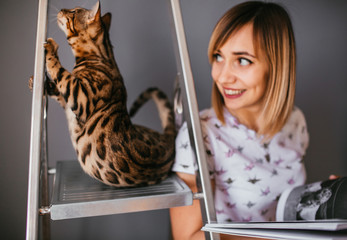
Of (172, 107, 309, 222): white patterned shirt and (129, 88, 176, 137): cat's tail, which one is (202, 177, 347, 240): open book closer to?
(172, 107, 309, 222): white patterned shirt

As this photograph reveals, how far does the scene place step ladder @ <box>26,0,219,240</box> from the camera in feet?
1.58

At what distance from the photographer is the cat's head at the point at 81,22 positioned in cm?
52

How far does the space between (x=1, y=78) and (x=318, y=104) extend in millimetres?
1054

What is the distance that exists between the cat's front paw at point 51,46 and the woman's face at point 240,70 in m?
0.44

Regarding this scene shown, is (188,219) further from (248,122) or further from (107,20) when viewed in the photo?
(107,20)

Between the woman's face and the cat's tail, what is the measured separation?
0.16 meters

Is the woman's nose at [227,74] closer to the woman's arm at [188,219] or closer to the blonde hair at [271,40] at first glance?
the blonde hair at [271,40]

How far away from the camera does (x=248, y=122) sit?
889 millimetres

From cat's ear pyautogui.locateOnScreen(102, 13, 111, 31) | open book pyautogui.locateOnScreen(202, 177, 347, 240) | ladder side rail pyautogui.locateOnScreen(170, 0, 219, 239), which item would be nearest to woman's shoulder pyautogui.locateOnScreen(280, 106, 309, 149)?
open book pyautogui.locateOnScreen(202, 177, 347, 240)

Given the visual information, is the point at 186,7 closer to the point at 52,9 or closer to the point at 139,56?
the point at 139,56

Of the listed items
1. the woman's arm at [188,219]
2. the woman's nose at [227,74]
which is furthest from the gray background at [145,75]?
the woman's arm at [188,219]

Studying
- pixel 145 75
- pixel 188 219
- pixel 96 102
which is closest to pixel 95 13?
pixel 96 102

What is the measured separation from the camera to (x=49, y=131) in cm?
71

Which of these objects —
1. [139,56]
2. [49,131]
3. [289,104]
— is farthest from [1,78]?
[289,104]
